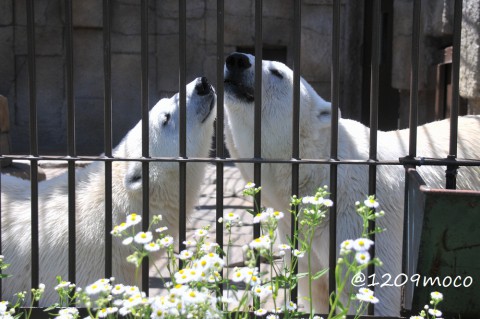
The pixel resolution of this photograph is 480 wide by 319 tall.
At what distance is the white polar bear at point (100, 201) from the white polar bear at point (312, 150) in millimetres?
257

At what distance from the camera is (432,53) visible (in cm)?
660

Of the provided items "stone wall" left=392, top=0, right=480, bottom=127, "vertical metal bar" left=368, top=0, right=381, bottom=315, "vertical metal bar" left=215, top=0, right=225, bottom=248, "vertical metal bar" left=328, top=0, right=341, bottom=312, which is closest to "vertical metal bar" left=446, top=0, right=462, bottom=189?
"vertical metal bar" left=368, top=0, right=381, bottom=315

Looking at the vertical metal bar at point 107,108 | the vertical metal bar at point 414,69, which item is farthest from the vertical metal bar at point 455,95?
the vertical metal bar at point 107,108

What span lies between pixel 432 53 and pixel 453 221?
5139 millimetres

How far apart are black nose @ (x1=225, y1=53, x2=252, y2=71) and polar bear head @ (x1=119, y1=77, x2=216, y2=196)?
35 cm

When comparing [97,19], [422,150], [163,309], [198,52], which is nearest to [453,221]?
[163,309]

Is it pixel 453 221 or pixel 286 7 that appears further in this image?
pixel 286 7

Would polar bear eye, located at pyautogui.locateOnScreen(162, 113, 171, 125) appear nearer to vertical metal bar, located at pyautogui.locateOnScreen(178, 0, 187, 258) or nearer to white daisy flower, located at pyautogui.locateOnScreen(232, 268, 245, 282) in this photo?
vertical metal bar, located at pyautogui.locateOnScreen(178, 0, 187, 258)

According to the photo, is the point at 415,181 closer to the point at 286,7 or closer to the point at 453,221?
the point at 453,221

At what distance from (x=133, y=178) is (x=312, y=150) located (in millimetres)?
869

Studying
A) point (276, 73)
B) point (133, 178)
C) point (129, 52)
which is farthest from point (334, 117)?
point (129, 52)

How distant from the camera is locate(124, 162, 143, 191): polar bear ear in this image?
3184 mm

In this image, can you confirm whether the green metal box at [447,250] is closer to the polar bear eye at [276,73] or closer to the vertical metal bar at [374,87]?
the vertical metal bar at [374,87]

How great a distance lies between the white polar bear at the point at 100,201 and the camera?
3.08 metres
